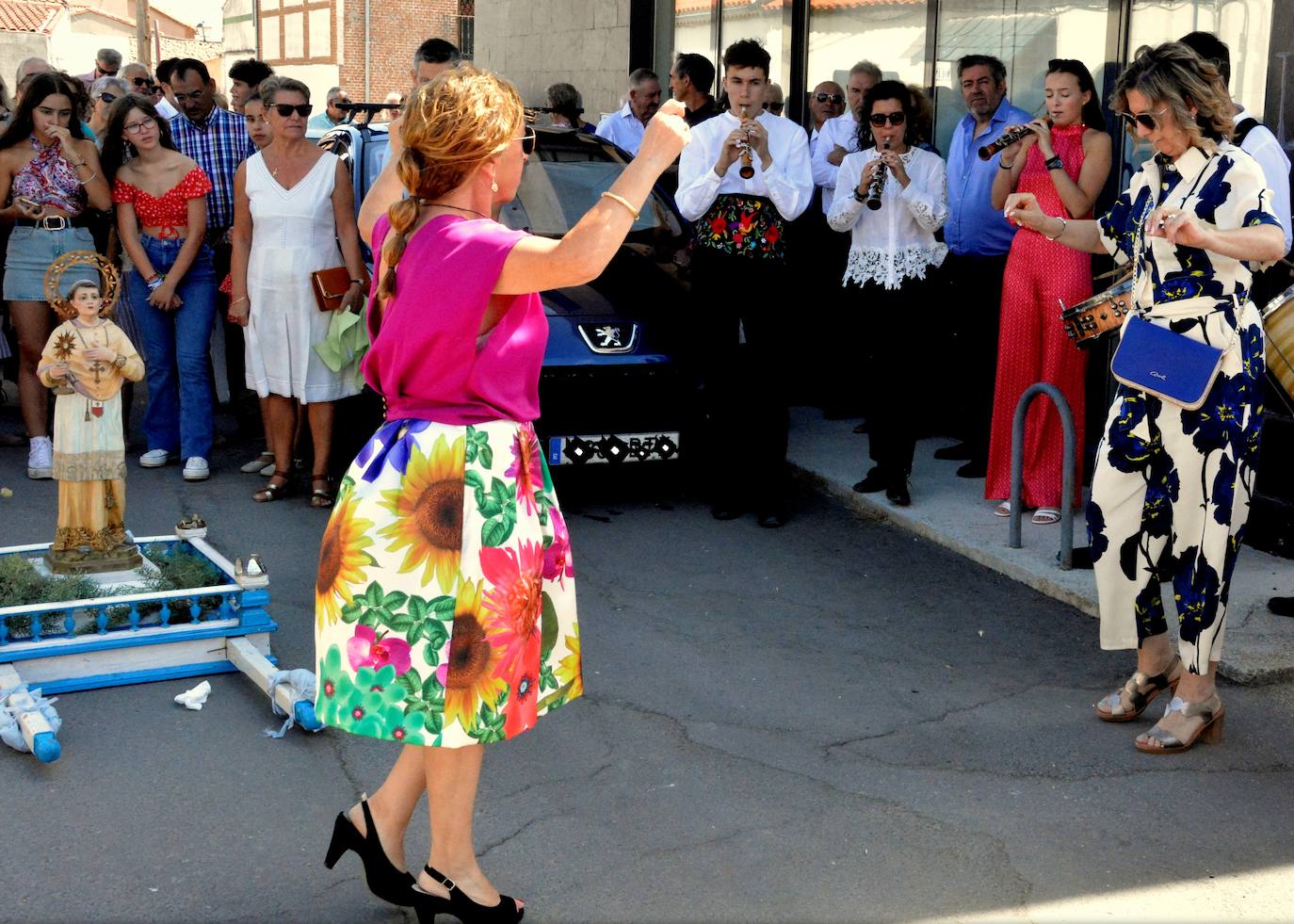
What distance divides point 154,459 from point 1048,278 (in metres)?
5.04

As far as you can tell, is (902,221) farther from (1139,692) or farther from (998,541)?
(1139,692)

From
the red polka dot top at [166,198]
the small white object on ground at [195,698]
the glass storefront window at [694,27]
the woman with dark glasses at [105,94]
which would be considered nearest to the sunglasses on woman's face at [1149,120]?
the small white object on ground at [195,698]

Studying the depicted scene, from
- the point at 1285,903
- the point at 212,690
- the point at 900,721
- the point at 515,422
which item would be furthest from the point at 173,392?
the point at 1285,903

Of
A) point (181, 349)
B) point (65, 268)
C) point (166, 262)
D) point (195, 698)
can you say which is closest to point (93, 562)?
point (195, 698)

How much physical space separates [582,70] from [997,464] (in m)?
8.55

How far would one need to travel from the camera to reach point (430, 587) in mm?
3240

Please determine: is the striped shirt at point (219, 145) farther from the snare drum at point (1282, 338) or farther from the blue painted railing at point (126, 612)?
the snare drum at point (1282, 338)

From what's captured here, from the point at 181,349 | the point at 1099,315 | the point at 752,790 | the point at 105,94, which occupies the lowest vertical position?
the point at 752,790

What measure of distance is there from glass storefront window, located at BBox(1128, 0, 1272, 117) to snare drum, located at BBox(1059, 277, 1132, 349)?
234cm

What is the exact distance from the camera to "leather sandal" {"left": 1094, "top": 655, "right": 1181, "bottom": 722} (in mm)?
4922

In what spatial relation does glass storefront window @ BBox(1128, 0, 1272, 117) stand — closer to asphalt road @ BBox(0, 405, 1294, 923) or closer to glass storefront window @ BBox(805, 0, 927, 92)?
glass storefront window @ BBox(805, 0, 927, 92)

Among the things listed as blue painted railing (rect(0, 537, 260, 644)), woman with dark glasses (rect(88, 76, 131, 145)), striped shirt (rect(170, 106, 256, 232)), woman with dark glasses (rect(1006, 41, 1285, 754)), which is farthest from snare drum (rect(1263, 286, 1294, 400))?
woman with dark glasses (rect(88, 76, 131, 145))

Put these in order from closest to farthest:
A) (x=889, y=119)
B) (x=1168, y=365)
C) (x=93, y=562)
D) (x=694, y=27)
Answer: (x=1168, y=365) → (x=93, y=562) → (x=889, y=119) → (x=694, y=27)

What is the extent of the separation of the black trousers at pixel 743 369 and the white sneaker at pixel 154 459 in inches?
127
